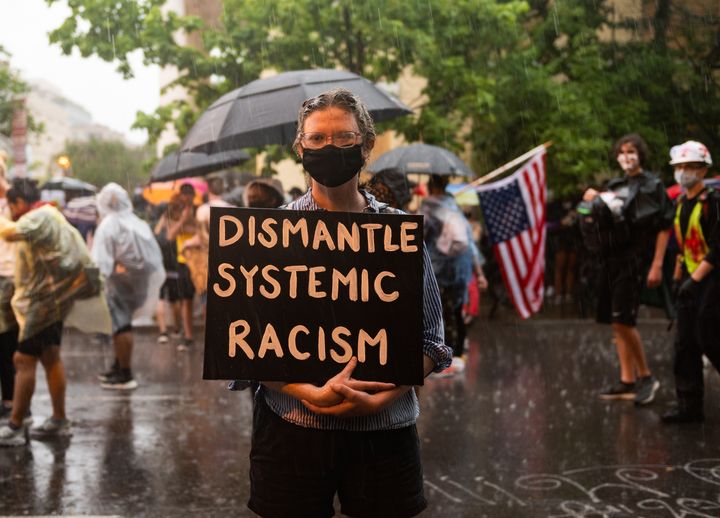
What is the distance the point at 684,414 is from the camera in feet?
24.8

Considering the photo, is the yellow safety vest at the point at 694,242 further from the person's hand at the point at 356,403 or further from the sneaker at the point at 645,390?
the person's hand at the point at 356,403

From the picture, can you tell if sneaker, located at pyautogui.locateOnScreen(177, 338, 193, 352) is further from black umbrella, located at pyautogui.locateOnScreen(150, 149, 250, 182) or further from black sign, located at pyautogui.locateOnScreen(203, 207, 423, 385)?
black sign, located at pyautogui.locateOnScreen(203, 207, 423, 385)

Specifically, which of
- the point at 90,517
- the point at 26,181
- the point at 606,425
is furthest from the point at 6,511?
the point at 606,425

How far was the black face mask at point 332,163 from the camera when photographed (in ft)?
9.96

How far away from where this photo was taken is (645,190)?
8078 millimetres

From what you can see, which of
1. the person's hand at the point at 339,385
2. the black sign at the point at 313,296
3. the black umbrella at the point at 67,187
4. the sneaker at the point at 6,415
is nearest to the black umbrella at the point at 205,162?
the sneaker at the point at 6,415

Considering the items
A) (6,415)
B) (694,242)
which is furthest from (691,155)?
(6,415)

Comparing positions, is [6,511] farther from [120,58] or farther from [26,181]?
[120,58]

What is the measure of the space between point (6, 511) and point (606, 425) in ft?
14.0

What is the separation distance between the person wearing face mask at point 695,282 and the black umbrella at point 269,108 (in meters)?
2.15

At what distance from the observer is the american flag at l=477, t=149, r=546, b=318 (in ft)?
36.0

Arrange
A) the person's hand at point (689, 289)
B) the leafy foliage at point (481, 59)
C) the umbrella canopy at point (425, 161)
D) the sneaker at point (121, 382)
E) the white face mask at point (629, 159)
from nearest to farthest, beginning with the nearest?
the person's hand at point (689, 289), the white face mask at point (629, 159), the sneaker at point (121, 382), the umbrella canopy at point (425, 161), the leafy foliage at point (481, 59)

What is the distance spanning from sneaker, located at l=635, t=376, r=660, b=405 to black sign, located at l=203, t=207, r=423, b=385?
18.9ft

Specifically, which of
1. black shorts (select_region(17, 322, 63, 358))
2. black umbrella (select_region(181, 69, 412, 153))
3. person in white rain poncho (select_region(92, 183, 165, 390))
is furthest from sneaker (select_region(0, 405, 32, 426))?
black umbrella (select_region(181, 69, 412, 153))
